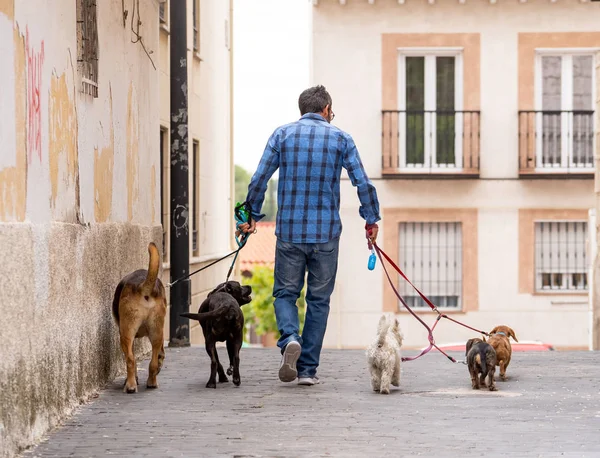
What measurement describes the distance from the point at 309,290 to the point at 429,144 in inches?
803

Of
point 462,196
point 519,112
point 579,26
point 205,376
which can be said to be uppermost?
point 579,26

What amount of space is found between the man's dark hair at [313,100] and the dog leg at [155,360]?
7.23 ft

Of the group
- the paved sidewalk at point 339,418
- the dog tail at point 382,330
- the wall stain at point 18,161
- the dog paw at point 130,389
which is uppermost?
the wall stain at point 18,161

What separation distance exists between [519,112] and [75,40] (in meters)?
22.5

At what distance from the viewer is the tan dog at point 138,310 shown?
8773mm

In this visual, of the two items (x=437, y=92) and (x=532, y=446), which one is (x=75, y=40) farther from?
(x=437, y=92)

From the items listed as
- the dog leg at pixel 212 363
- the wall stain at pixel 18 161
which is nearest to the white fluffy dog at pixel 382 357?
the dog leg at pixel 212 363

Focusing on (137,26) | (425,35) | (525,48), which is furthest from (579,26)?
(137,26)

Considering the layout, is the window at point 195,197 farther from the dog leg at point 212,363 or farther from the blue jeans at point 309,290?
the dog leg at point 212,363

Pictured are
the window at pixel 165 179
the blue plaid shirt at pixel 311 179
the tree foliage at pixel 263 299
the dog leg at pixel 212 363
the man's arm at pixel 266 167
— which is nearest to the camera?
the dog leg at pixel 212 363

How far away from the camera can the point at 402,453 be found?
6.52 m

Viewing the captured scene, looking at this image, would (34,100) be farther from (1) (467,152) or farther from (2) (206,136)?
(1) (467,152)

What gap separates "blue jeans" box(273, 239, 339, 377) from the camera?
31.6ft

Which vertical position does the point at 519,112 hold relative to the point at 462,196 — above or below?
above
